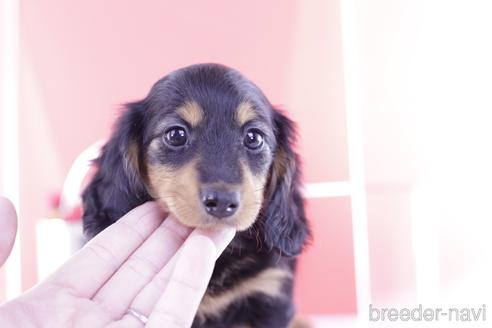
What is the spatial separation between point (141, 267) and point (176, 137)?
269 mm

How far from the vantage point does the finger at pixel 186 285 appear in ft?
2.52

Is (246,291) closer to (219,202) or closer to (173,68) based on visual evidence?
(219,202)

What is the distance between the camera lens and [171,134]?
108 cm

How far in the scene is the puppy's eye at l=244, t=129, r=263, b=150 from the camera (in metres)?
1.10

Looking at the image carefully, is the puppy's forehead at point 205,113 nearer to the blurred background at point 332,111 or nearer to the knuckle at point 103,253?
the knuckle at point 103,253

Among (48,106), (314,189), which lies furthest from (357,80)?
(48,106)

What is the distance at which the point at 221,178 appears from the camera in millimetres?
934

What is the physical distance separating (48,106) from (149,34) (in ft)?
1.94

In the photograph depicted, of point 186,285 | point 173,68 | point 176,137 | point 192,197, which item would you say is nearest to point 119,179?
point 176,137

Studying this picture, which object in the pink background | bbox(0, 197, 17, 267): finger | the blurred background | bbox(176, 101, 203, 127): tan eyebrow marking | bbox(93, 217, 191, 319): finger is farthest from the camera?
the pink background

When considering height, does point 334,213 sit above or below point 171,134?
Answer: below

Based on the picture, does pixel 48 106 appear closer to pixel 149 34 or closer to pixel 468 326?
pixel 149 34

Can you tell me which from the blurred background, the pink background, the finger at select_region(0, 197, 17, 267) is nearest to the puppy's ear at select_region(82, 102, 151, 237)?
the finger at select_region(0, 197, 17, 267)

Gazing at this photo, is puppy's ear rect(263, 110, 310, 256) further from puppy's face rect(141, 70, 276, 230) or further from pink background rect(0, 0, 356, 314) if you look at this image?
pink background rect(0, 0, 356, 314)
